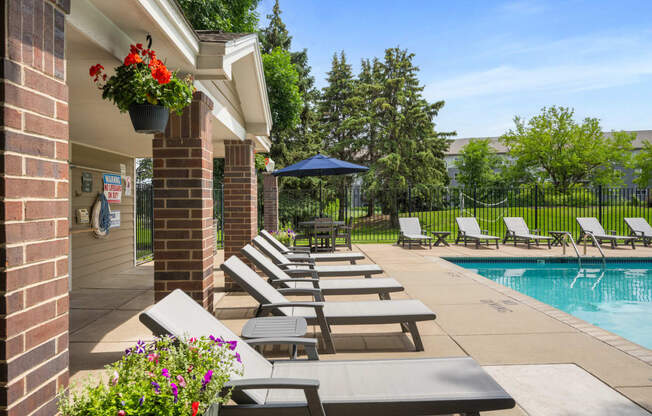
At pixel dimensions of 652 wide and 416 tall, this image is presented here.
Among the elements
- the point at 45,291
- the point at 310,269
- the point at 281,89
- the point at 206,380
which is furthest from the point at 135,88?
the point at 281,89

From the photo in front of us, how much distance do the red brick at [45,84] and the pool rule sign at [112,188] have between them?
6.79m

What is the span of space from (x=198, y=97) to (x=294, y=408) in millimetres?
2680

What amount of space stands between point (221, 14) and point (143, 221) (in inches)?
403

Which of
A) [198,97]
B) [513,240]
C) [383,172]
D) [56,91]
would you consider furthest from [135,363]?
[383,172]

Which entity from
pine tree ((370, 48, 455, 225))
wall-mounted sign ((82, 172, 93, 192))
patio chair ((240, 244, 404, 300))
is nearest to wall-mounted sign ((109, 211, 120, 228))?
wall-mounted sign ((82, 172, 93, 192))

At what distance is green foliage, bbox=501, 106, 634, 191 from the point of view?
29.0 metres

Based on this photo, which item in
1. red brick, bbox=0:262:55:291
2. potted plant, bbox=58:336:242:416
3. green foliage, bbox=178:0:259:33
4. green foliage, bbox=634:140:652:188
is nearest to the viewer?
potted plant, bbox=58:336:242:416

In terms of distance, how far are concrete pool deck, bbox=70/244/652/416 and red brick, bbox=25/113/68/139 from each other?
86.2 inches

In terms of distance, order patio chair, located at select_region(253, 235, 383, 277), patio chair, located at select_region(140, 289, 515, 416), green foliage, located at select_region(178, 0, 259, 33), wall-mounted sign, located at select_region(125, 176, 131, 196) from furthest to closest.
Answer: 1. green foliage, located at select_region(178, 0, 259, 33)
2. wall-mounted sign, located at select_region(125, 176, 131, 196)
3. patio chair, located at select_region(253, 235, 383, 277)
4. patio chair, located at select_region(140, 289, 515, 416)

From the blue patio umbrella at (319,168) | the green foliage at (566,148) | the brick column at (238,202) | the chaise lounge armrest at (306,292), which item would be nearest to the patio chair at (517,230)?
the blue patio umbrella at (319,168)

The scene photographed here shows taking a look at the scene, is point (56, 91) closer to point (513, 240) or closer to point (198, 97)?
point (198, 97)

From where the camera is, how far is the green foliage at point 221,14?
15.0 meters

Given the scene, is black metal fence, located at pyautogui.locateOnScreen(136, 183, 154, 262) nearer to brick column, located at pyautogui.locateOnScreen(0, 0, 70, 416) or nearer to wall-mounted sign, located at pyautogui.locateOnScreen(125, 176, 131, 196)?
wall-mounted sign, located at pyautogui.locateOnScreen(125, 176, 131, 196)

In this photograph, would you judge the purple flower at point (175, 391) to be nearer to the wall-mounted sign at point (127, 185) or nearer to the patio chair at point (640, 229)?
the wall-mounted sign at point (127, 185)
